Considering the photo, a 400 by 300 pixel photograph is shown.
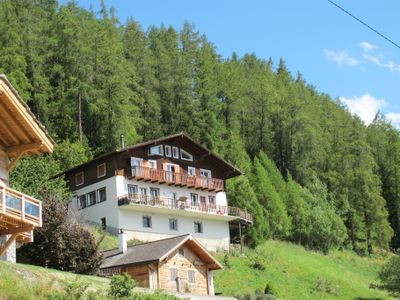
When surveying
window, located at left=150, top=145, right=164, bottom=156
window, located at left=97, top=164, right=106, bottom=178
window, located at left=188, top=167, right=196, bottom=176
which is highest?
window, located at left=150, top=145, right=164, bottom=156

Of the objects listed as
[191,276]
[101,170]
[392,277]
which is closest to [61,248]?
[191,276]

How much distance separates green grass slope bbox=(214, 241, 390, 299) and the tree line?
3.24 meters

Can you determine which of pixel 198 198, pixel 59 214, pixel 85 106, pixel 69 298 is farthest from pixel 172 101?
pixel 69 298

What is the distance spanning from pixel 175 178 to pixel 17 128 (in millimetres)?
35434

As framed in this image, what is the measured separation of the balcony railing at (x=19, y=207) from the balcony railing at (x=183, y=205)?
101 feet

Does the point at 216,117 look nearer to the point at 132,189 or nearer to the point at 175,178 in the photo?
the point at 175,178

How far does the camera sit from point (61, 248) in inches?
1342

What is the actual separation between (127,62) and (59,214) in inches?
1786

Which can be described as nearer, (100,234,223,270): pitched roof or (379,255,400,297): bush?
(100,234,223,270): pitched roof

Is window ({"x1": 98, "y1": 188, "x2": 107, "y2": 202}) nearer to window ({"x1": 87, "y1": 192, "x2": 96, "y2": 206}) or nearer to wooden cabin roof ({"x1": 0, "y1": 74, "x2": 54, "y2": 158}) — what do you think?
window ({"x1": 87, "y1": 192, "x2": 96, "y2": 206})

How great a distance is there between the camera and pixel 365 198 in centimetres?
8862

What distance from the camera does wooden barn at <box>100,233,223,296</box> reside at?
37.0 m

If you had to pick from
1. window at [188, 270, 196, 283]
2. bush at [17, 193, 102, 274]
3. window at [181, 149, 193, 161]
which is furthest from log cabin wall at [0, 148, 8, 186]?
window at [181, 149, 193, 161]

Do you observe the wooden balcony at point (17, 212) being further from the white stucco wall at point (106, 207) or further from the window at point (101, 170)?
the window at point (101, 170)
